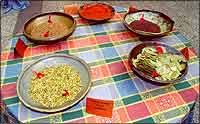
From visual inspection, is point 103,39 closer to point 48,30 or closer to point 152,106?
point 48,30

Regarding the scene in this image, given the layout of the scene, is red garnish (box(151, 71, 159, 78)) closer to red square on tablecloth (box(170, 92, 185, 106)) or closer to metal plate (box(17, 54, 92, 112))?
red square on tablecloth (box(170, 92, 185, 106))

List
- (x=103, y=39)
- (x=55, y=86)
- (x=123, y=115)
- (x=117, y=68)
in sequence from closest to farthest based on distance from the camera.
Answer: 1. (x=123, y=115)
2. (x=55, y=86)
3. (x=117, y=68)
4. (x=103, y=39)

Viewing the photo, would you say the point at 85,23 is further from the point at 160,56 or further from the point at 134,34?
the point at 160,56

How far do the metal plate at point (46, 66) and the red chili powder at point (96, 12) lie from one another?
1.32 feet

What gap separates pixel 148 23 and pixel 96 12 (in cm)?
34

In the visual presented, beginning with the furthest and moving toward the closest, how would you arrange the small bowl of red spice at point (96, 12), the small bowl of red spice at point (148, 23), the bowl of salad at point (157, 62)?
1. the small bowl of red spice at point (96, 12)
2. the small bowl of red spice at point (148, 23)
3. the bowl of salad at point (157, 62)

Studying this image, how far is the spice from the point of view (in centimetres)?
148

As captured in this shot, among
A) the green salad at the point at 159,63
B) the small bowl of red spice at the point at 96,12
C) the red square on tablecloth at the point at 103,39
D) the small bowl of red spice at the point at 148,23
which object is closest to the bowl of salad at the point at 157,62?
the green salad at the point at 159,63

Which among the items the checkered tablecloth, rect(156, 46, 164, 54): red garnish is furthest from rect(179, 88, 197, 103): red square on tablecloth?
rect(156, 46, 164, 54): red garnish

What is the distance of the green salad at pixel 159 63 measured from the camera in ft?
3.94

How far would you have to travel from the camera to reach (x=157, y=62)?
1.27m

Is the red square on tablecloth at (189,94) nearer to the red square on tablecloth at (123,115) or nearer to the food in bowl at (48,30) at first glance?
the red square on tablecloth at (123,115)

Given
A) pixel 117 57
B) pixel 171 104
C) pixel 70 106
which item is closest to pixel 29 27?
pixel 117 57

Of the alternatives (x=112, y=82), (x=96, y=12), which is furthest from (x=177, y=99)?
(x=96, y=12)
